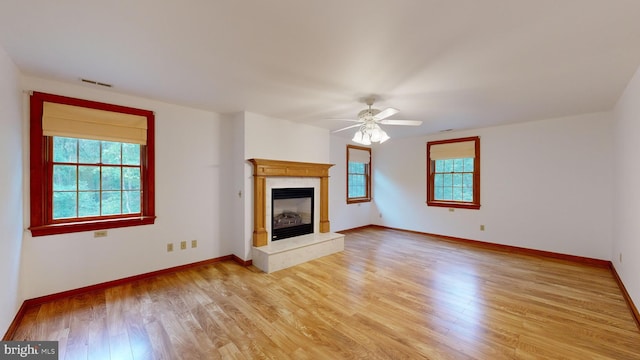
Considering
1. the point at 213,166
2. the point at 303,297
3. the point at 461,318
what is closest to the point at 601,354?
the point at 461,318

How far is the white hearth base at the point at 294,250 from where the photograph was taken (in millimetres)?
3594

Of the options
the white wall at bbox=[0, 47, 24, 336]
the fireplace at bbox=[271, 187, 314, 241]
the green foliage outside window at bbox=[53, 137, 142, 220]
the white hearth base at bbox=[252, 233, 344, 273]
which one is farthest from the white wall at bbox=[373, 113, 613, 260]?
the white wall at bbox=[0, 47, 24, 336]

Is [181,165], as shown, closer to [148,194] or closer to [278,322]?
[148,194]

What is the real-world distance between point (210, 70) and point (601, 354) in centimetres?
406

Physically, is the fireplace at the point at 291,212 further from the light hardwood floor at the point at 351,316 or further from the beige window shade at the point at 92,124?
the beige window shade at the point at 92,124

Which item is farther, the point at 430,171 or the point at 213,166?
the point at 430,171

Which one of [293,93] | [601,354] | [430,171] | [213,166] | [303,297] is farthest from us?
[430,171]

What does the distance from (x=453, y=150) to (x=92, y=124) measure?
603 centimetres

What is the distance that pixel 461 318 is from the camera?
2.38m

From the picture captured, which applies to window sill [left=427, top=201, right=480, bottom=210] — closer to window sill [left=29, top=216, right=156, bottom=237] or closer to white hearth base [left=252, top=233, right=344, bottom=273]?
white hearth base [left=252, top=233, right=344, bottom=273]

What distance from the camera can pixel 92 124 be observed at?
9.62ft

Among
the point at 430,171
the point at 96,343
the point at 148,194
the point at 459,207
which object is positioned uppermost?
the point at 430,171

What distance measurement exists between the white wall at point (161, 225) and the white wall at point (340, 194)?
2.57 metres

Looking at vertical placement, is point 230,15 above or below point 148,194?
above
